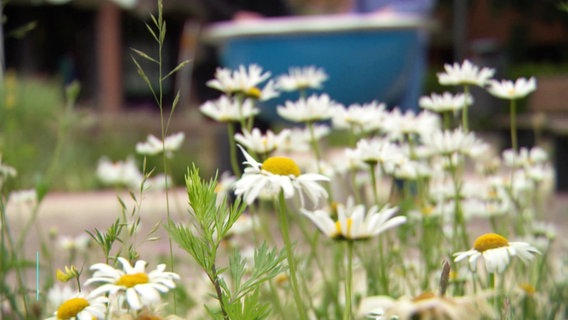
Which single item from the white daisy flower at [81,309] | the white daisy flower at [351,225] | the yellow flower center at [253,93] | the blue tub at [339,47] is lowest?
the white daisy flower at [81,309]

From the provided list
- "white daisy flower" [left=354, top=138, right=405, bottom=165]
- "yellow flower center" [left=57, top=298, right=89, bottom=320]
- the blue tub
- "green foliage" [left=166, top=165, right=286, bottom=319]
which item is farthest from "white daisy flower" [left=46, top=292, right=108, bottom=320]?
the blue tub

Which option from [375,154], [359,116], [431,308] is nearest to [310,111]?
[359,116]


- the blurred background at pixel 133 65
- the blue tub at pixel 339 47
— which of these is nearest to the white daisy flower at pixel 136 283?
the blurred background at pixel 133 65

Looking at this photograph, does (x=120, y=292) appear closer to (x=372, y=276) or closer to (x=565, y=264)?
(x=372, y=276)

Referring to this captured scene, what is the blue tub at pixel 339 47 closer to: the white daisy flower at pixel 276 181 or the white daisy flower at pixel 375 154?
the white daisy flower at pixel 375 154

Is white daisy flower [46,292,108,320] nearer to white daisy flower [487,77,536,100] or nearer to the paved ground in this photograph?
white daisy flower [487,77,536,100]

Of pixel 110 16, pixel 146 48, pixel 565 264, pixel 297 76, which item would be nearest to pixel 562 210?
pixel 565 264

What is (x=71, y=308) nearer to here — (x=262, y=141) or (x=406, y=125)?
(x=262, y=141)
